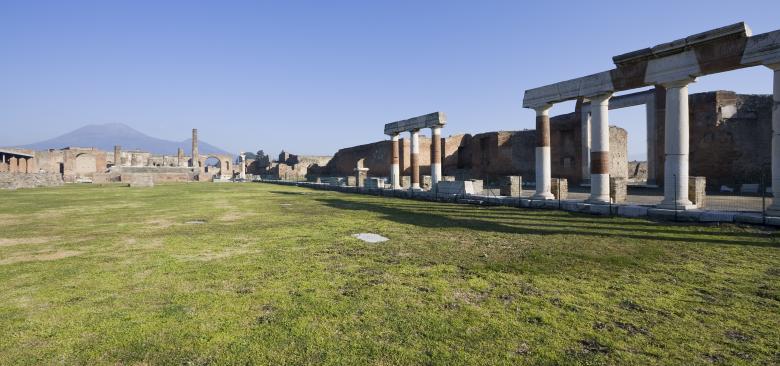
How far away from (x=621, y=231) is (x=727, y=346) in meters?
5.98

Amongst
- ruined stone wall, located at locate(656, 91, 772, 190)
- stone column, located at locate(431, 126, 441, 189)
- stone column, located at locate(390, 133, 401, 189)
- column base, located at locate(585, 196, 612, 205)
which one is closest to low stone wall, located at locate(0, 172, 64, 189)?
stone column, located at locate(390, 133, 401, 189)

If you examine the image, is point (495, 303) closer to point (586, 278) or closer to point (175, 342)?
point (586, 278)

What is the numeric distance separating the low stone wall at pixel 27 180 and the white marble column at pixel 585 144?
43.8 m

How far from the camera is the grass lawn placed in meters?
3.09

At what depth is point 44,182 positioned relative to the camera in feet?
122

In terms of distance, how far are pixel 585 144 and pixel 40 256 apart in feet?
89.4

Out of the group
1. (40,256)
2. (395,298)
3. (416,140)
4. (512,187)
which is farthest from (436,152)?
(395,298)

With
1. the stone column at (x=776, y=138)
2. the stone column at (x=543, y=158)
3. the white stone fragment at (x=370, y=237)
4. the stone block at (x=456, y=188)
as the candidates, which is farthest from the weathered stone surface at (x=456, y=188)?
the stone column at (x=776, y=138)

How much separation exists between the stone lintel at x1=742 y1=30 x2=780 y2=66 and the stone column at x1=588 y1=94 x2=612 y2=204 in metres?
3.73

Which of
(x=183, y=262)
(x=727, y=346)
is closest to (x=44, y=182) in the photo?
(x=183, y=262)

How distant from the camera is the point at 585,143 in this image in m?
26.0

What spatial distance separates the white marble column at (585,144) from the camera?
25484mm

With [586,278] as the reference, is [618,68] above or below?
above

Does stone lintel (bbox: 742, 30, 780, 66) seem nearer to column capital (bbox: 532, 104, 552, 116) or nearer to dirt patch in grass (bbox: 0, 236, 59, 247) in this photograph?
column capital (bbox: 532, 104, 552, 116)
